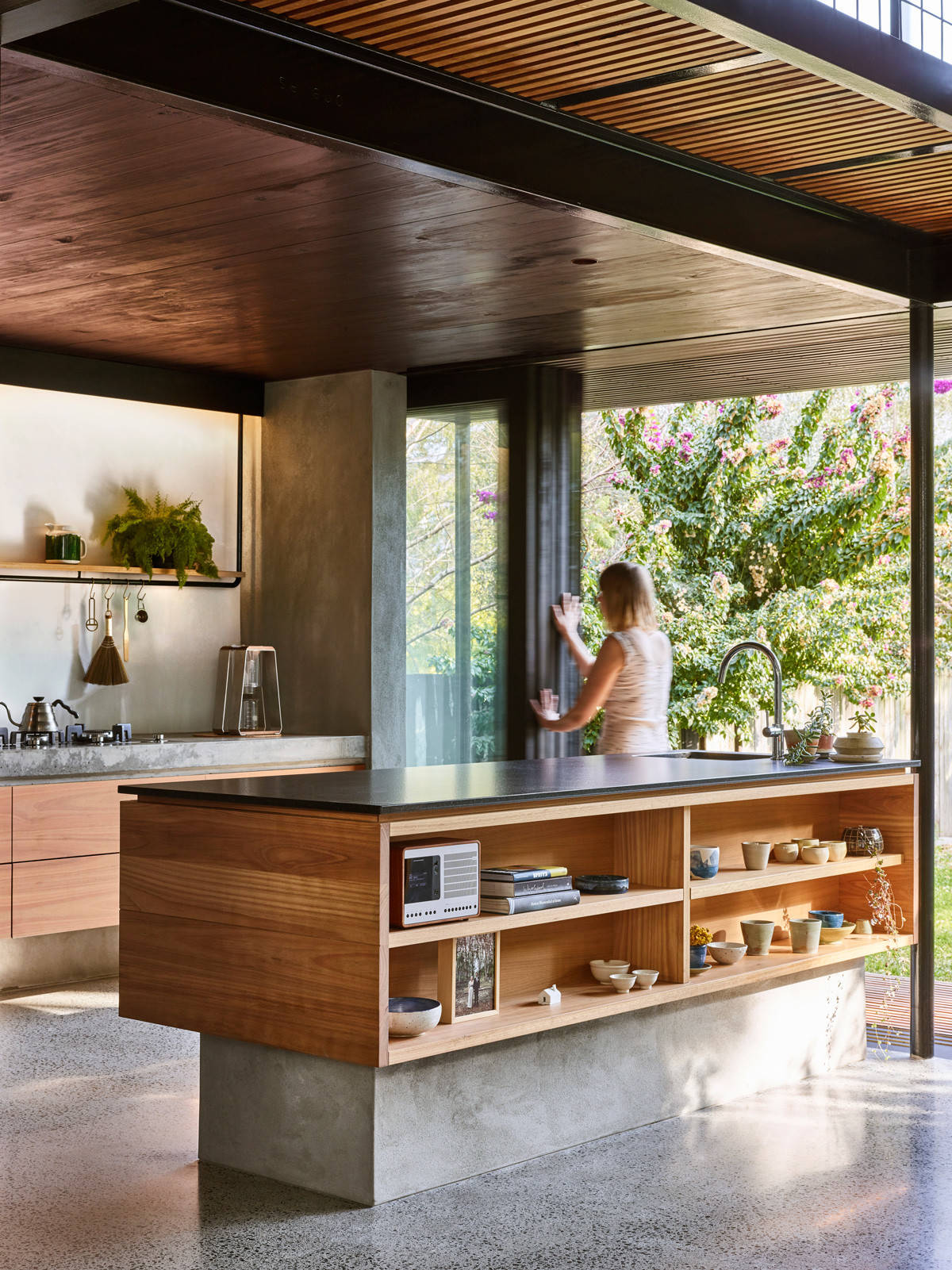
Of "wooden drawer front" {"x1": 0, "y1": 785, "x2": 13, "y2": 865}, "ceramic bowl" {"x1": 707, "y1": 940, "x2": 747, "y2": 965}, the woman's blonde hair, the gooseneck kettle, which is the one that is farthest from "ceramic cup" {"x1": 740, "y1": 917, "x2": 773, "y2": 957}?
the gooseneck kettle

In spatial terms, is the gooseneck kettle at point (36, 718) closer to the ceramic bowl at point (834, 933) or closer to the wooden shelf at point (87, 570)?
the wooden shelf at point (87, 570)

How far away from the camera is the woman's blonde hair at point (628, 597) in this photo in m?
5.36

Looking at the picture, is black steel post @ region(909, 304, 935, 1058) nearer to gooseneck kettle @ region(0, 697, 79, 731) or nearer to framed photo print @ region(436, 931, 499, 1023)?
framed photo print @ region(436, 931, 499, 1023)

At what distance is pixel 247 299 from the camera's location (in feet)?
18.6

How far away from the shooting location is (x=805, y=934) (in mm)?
4832

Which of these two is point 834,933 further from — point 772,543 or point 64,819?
point 772,543

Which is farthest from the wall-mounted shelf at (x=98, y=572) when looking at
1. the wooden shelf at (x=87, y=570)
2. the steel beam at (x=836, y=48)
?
the steel beam at (x=836, y=48)

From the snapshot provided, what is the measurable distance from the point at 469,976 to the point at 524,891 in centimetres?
25

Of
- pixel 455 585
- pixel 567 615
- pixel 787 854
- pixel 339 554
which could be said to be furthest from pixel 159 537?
pixel 787 854

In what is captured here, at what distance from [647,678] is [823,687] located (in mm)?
4940

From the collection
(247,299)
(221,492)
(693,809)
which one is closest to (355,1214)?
(693,809)

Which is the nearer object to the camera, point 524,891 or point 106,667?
point 524,891

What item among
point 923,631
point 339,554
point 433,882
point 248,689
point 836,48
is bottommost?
point 433,882

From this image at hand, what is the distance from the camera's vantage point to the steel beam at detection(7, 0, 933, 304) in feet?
10.7
